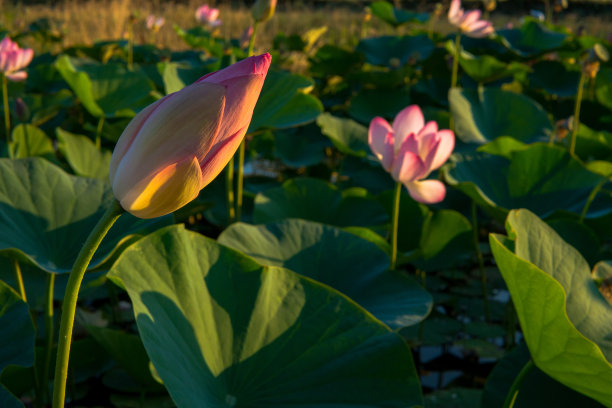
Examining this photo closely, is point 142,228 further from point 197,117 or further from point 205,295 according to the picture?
point 197,117

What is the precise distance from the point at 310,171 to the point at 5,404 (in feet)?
6.39

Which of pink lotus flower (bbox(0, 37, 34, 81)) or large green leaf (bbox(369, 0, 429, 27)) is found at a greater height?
pink lotus flower (bbox(0, 37, 34, 81))

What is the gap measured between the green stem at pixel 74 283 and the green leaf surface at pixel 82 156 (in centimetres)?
110

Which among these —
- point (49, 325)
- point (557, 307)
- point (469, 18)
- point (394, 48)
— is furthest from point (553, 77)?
point (49, 325)

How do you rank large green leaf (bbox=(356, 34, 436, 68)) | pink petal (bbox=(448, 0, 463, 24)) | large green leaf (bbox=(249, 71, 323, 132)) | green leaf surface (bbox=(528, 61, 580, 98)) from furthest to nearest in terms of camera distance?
large green leaf (bbox=(356, 34, 436, 68)) → green leaf surface (bbox=(528, 61, 580, 98)) → pink petal (bbox=(448, 0, 463, 24)) → large green leaf (bbox=(249, 71, 323, 132))

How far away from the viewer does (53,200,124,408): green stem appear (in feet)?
1.59

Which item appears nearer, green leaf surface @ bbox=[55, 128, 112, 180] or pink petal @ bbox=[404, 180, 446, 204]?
pink petal @ bbox=[404, 180, 446, 204]

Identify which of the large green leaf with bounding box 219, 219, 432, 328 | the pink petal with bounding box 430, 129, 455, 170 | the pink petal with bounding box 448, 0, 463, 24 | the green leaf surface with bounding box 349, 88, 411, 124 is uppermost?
the pink petal with bounding box 448, 0, 463, 24

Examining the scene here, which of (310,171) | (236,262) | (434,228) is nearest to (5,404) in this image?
(236,262)

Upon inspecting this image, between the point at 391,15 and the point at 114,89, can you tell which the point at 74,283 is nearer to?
the point at 114,89

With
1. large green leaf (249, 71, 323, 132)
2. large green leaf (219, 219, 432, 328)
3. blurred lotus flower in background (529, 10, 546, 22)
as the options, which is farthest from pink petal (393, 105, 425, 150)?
blurred lotus flower in background (529, 10, 546, 22)

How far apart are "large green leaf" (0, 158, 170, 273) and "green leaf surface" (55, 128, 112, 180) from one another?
54 centimetres

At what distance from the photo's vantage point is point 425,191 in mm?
1242

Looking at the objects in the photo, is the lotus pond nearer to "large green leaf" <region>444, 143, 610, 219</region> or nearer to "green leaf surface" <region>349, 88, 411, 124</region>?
"large green leaf" <region>444, 143, 610, 219</region>
